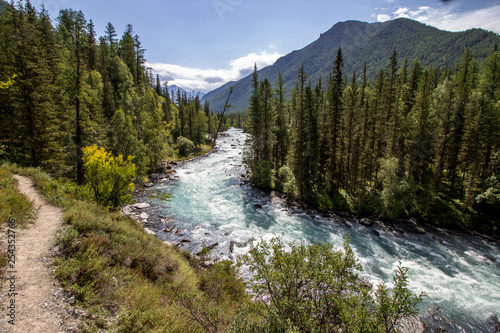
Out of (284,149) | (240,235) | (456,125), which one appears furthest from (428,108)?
(240,235)

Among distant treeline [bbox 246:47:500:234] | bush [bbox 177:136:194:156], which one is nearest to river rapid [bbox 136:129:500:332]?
distant treeline [bbox 246:47:500:234]

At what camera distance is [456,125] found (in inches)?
1123

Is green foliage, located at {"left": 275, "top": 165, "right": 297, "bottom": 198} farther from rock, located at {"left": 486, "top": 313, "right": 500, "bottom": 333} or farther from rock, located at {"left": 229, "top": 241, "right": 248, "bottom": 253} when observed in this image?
rock, located at {"left": 486, "top": 313, "right": 500, "bottom": 333}

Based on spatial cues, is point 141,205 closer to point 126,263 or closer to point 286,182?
point 126,263

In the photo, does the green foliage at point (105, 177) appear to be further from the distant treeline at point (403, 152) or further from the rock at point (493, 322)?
the rock at point (493, 322)

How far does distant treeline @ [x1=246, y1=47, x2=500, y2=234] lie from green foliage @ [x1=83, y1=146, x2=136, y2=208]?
2143cm

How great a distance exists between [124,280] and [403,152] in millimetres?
33939

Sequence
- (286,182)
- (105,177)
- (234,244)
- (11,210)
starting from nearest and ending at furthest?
(11,210) → (105,177) → (234,244) → (286,182)

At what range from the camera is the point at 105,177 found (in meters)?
14.6

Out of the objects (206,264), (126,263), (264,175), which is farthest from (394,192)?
(126,263)

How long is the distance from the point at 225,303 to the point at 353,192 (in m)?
26.8

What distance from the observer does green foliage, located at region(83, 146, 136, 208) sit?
46.9 feet

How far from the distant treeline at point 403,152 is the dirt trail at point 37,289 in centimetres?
2633

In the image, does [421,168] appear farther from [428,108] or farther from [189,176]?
[189,176]
